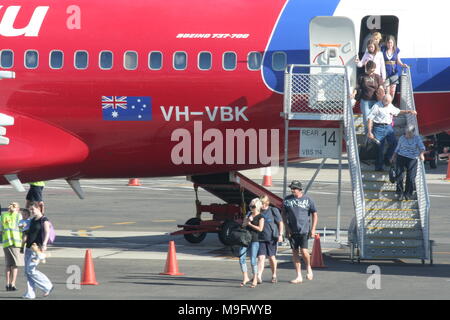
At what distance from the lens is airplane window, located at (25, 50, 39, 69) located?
28.6 metres

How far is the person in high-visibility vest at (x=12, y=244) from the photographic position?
72.1 ft

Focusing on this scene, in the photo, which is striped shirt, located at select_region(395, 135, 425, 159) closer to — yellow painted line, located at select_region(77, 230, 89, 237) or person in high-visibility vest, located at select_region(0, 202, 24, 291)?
person in high-visibility vest, located at select_region(0, 202, 24, 291)

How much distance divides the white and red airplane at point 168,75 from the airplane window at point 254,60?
26 millimetres

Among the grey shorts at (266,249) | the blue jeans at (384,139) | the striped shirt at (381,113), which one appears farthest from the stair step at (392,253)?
the grey shorts at (266,249)

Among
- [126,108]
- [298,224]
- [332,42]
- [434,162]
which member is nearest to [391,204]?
[298,224]

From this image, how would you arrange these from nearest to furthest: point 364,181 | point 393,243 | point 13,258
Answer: point 13,258 → point 393,243 → point 364,181

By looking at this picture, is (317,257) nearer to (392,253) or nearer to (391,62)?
(392,253)

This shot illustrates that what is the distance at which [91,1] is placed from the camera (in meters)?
29.1

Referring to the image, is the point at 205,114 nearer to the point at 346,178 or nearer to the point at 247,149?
the point at 247,149

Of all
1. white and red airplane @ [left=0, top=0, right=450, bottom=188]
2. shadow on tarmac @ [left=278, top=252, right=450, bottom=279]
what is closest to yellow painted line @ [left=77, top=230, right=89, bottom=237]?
white and red airplane @ [left=0, top=0, right=450, bottom=188]

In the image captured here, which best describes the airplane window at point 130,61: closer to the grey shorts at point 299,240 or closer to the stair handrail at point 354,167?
the stair handrail at point 354,167

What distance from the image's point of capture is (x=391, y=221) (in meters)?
26.2

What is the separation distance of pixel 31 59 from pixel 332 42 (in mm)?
7934
